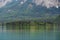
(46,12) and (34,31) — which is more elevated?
(46,12)

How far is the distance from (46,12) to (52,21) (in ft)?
0.62

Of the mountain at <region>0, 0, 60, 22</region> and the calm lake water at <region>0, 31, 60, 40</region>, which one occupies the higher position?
the mountain at <region>0, 0, 60, 22</region>

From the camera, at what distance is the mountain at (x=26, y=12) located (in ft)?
5.51

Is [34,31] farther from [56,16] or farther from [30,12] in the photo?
[56,16]

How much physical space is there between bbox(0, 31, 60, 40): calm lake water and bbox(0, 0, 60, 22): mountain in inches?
9.5

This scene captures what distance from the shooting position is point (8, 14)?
1.68 metres

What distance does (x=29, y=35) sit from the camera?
1.71 m

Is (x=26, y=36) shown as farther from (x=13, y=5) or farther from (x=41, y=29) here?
(x=13, y=5)

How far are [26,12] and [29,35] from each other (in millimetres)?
410

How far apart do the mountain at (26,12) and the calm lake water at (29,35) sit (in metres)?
0.24

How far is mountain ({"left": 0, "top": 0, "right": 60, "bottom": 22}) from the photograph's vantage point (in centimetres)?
168

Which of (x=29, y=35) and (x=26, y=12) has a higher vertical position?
(x=26, y=12)

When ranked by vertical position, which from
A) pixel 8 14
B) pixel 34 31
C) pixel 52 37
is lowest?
pixel 52 37

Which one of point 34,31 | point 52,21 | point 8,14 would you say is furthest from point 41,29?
point 8,14
